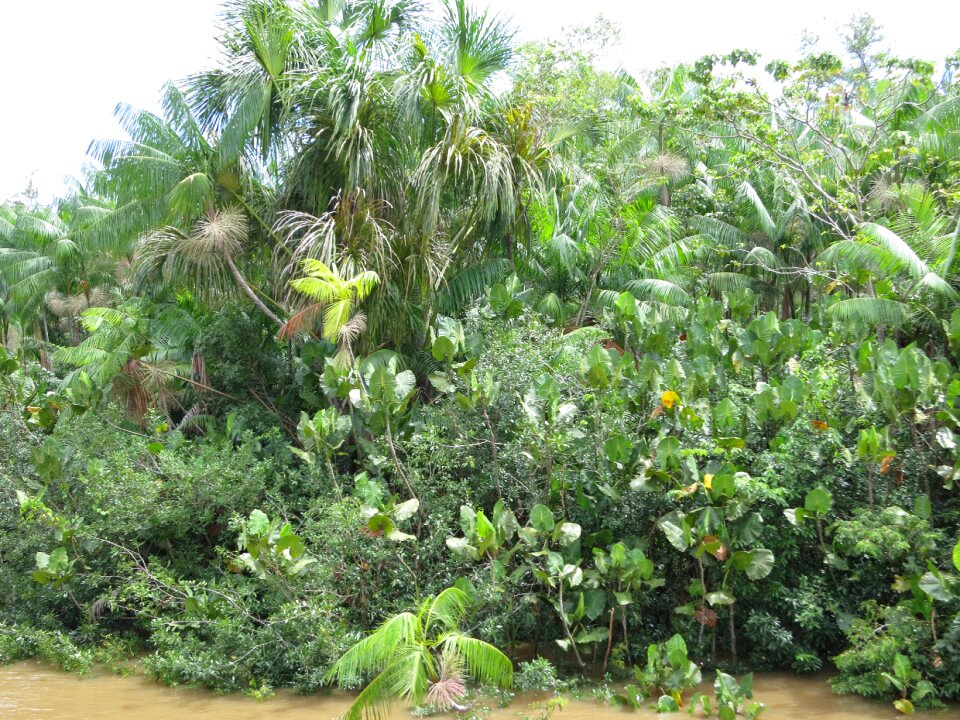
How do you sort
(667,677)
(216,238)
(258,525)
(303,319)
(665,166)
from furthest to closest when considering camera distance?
(665,166)
(216,238)
(303,319)
(258,525)
(667,677)

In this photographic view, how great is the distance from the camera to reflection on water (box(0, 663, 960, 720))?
22.3 ft

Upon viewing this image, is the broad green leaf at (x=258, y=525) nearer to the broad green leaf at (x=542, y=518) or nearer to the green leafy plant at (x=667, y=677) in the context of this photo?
the broad green leaf at (x=542, y=518)

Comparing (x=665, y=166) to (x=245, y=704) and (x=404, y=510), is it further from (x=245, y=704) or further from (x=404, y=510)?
(x=245, y=704)

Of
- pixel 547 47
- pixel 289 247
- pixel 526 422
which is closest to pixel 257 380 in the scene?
pixel 289 247

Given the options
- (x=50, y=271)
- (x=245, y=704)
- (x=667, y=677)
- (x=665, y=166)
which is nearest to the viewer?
(x=667, y=677)

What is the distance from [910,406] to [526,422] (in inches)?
126

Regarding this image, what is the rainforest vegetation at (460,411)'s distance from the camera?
732 cm

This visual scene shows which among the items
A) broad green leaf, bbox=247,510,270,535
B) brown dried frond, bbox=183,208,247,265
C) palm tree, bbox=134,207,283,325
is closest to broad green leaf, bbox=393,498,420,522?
broad green leaf, bbox=247,510,270,535

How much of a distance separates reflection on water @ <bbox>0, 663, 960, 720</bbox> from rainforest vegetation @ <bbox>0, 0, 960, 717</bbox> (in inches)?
6.5

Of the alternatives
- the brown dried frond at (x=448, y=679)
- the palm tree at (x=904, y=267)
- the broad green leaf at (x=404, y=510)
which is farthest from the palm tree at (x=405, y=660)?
the palm tree at (x=904, y=267)

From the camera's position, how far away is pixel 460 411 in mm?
8570

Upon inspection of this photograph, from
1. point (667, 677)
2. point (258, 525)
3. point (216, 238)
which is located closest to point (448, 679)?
point (667, 677)

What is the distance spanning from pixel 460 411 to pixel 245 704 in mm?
3122

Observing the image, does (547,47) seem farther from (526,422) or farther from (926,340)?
(526,422)
